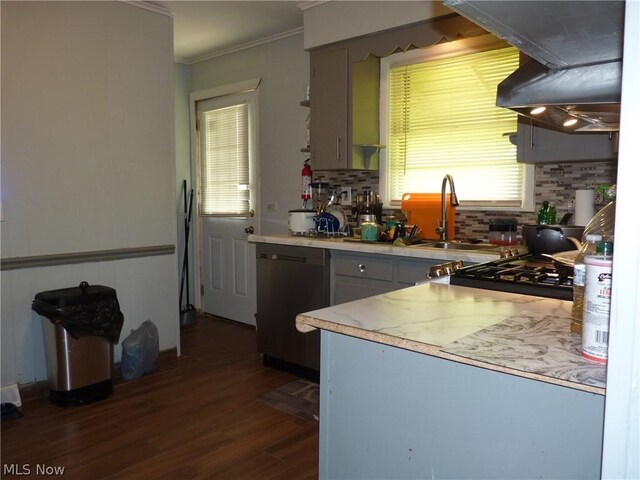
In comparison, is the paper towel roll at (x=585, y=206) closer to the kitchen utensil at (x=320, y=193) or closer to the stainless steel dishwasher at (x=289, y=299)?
the stainless steel dishwasher at (x=289, y=299)

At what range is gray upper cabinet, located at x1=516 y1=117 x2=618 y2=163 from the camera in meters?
2.38

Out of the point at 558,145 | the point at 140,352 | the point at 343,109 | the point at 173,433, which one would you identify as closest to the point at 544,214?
the point at 558,145

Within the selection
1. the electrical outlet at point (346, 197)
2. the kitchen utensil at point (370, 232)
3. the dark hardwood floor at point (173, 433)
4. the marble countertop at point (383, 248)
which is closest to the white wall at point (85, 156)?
the dark hardwood floor at point (173, 433)

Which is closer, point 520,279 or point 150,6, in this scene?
point 520,279

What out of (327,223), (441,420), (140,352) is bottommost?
(140,352)

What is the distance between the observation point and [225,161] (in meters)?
4.77

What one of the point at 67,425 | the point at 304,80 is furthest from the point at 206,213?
the point at 67,425

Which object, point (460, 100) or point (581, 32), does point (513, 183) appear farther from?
point (581, 32)

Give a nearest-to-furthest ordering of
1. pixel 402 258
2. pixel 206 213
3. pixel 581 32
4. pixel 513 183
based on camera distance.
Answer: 1. pixel 581 32
2. pixel 402 258
3. pixel 513 183
4. pixel 206 213

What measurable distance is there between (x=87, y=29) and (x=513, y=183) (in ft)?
9.12

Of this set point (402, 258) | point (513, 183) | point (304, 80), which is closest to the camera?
point (402, 258)

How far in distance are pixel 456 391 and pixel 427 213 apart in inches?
89.4

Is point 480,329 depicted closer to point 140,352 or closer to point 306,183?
point 140,352

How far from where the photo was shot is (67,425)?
2621 millimetres
